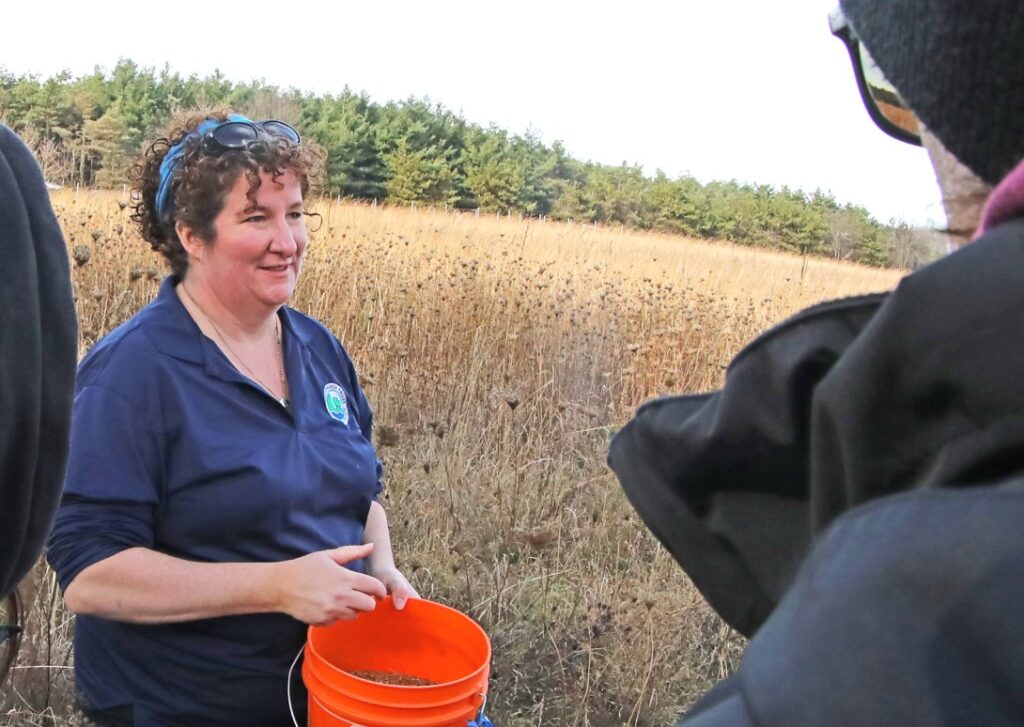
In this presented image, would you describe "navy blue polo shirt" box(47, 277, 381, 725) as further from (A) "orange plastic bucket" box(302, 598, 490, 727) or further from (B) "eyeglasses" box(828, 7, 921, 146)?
(B) "eyeglasses" box(828, 7, 921, 146)

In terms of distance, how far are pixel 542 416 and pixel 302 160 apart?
2.52 metres

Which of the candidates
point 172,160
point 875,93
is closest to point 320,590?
point 172,160


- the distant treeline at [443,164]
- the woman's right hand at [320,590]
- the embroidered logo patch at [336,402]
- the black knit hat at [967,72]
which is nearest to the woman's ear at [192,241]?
the embroidered logo patch at [336,402]

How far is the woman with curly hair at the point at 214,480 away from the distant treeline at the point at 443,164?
8.46 m

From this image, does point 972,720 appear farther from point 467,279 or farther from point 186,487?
point 467,279

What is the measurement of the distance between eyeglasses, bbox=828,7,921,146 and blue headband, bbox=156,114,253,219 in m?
1.73

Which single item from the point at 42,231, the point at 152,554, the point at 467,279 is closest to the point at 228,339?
the point at 152,554

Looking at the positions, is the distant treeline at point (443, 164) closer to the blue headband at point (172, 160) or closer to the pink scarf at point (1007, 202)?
the blue headband at point (172, 160)

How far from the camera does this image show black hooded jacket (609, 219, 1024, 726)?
1.43 feet

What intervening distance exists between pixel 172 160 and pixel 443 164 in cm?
1948

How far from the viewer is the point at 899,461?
541 mm

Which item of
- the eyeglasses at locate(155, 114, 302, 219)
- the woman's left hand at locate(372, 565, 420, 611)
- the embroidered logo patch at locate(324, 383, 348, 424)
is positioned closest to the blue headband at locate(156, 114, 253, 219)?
the eyeglasses at locate(155, 114, 302, 219)

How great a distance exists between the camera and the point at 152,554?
1.80m

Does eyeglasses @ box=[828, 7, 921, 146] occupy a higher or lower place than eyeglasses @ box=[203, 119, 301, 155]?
higher
